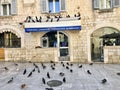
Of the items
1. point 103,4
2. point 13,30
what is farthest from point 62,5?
point 13,30

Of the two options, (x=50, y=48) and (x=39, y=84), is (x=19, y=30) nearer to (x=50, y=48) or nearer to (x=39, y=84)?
(x=50, y=48)

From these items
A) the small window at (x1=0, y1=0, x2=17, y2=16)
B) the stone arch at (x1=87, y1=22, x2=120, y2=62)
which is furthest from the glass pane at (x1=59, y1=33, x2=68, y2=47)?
the small window at (x1=0, y1=0, x2=17, y2=16)

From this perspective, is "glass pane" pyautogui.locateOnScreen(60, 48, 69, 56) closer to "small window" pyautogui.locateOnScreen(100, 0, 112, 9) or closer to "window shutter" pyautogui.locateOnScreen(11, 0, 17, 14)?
"small window" pyautogui.locateOnScreen(100, 0, 112, 9)

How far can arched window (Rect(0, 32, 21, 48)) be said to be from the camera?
17.3 m

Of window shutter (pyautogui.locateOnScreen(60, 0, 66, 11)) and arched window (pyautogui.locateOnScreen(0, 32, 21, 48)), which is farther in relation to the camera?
arched window (pyautogui.locateOnScreen(0, 32, 21, 48))

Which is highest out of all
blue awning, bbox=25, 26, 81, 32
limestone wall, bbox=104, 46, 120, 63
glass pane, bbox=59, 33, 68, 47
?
blue awning, bbox=25, 26, 81, 32

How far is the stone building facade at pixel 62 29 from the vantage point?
1545cm

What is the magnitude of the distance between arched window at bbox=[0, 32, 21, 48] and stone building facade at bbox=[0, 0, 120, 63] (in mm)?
213

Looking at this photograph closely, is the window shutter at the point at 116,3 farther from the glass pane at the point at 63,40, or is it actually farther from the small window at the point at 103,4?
the glass pane at the point at 63,40

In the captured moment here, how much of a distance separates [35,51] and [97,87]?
27.5ft

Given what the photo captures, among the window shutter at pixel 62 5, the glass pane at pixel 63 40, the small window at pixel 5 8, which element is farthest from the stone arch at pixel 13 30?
the window shutter at pixel 62 5

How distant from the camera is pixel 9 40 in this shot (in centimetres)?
1769

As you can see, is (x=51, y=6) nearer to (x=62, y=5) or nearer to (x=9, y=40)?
(x=62, y=5)

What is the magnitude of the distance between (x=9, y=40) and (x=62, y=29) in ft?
17.1
